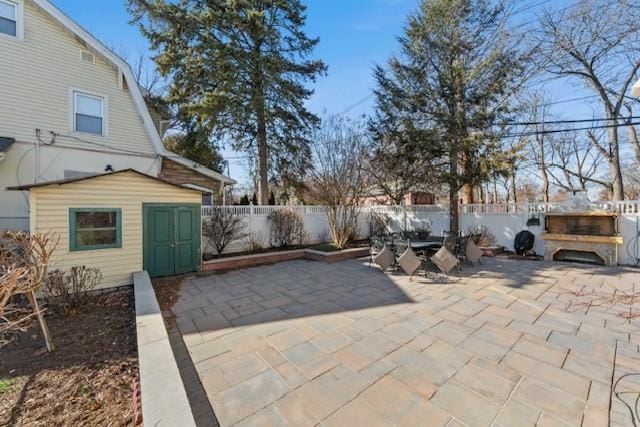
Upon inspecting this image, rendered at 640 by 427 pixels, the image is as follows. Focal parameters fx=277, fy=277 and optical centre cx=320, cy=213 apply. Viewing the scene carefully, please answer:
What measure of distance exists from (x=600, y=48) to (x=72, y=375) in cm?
1585

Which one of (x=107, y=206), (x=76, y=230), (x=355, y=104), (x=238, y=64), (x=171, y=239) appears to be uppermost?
(x=238, y=64)

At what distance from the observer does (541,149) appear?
18.8 m

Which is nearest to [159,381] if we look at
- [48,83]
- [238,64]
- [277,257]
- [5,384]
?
[5,384]

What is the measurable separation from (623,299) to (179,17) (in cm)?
1443

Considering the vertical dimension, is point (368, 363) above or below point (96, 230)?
below

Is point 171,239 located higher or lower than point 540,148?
lower

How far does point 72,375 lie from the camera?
2.69 m

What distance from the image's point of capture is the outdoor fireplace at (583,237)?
740cm

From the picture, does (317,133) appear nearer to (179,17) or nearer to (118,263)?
(179,17)

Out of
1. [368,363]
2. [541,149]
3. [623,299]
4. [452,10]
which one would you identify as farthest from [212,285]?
[541,149]

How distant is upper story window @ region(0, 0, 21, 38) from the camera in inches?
272

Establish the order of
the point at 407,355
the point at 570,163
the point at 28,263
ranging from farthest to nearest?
the point at 570,163 → the point at 28,263 → the point at 407,355

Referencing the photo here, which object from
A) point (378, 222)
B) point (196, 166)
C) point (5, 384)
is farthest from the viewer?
point (378, 222)

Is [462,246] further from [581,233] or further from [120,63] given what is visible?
[120,63]
